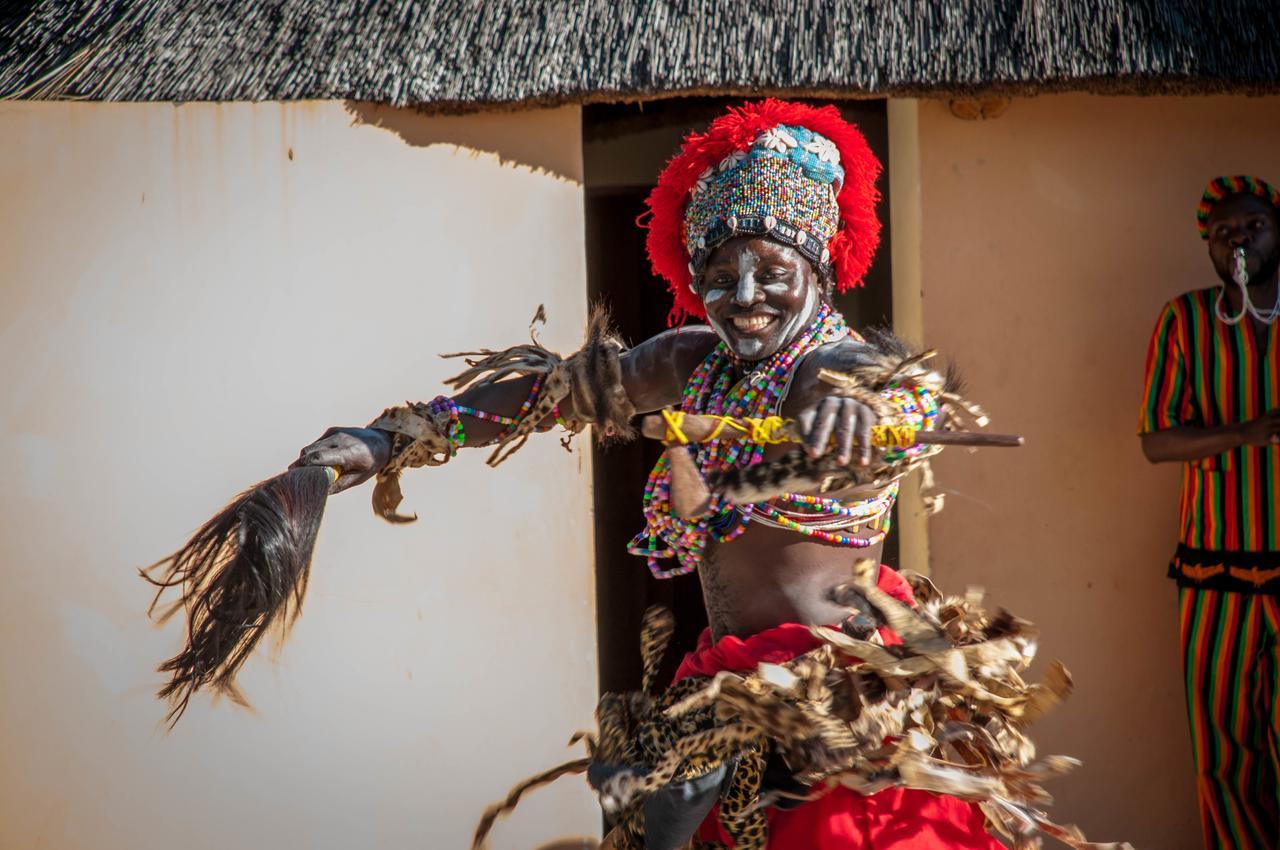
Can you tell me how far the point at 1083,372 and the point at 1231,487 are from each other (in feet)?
2.12

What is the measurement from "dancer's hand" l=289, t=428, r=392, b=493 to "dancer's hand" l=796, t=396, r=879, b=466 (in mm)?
1154

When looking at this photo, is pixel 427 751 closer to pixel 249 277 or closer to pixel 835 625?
pixel 249 277

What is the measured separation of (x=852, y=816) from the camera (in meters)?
2.86

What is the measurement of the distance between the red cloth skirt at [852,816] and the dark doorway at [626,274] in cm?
187

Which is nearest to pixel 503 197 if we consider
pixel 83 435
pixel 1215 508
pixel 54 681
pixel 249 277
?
pixel 249 277

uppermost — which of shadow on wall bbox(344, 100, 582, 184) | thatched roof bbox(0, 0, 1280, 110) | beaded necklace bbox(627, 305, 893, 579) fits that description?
thatched roof bbox(0, 0, 1280, 110)

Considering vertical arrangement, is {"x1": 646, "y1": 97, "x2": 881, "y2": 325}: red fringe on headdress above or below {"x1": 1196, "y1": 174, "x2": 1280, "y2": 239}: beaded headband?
below

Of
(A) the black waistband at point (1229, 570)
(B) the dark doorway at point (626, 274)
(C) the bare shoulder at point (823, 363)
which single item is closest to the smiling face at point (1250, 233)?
(A) the black waistband at point (1229, 570)

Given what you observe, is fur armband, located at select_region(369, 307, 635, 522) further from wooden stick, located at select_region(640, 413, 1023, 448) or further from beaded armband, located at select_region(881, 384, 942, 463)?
beaded armband, located at select_region(881, 384, 942, 463)

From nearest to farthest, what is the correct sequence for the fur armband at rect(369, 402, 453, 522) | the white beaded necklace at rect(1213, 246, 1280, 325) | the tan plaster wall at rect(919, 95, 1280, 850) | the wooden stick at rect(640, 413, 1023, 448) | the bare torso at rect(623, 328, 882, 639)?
the wooden stick at rect(640, 413, 1023, 448) < the bare torso at rect(623, 328, 882, 639) < the fur armband at rect(369, 402, 453, 522) < the white beaded necklace at rect(1213, 246, 1280, 325) < the tan plaster wall at rect(919, 95, 1280, 850)

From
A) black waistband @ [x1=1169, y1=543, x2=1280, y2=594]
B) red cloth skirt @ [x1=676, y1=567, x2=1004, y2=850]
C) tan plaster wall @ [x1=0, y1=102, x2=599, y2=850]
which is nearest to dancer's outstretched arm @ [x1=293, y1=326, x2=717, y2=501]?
red cloth skirt @ [x1=676, y1=567, x2=1004, y2=850]

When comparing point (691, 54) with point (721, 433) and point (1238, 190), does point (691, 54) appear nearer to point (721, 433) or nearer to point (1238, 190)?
point (1238, 190)

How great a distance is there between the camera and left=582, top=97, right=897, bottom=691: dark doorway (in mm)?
5000

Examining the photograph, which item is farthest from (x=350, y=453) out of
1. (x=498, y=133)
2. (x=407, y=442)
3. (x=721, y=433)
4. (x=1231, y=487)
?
(x=1231, y=487)
